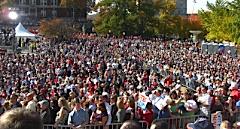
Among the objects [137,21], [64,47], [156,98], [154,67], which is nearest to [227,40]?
[137,21]

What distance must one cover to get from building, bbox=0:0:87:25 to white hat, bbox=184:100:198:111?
9785cm

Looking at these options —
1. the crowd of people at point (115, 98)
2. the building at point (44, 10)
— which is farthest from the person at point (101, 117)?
the building at point (44, 10)

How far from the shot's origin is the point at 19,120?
113 inches

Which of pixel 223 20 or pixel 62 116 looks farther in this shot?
pixel 223 20

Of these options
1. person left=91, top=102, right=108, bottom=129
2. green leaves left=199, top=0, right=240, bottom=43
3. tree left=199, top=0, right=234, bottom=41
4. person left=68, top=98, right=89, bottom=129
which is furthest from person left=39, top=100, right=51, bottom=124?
tree left=199, top=0, right=234, bottom=41

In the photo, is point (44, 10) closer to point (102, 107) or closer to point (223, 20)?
point (223, 20)

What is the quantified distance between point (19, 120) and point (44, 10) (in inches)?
4439

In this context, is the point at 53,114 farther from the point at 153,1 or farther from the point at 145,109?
the point at 153,1

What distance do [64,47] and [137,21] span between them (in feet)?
Result: 132

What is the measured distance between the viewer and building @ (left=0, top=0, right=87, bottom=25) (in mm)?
110938

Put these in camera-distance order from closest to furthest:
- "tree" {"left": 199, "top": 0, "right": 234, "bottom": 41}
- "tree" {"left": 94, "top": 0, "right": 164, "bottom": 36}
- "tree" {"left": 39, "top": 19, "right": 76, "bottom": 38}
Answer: "tree" {"left": 199, "top": 0, "right": 234, "bottom": 41}
"tree" {"left": 39, "top": 19, "right": 76, "bottom": 38}
"tree" {"left": 94, "top": 0, "right": 164, "bottom": 36}

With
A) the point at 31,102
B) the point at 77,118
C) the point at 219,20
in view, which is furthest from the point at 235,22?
the point at 77,118

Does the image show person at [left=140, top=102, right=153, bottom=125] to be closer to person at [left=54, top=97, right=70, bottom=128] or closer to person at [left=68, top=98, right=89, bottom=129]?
person at [left=68, top=98, right=89, bottom=129]

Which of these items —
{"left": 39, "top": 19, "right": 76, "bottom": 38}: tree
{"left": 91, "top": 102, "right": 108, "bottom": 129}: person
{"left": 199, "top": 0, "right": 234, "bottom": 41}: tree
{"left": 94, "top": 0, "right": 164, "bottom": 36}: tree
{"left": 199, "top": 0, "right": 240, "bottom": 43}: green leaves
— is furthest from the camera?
{"left": 94, "top": 0, "right": 164, "bottom": 36}: tree
